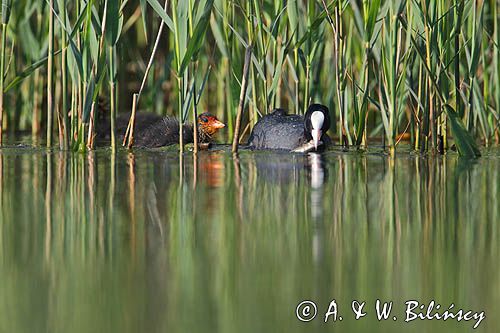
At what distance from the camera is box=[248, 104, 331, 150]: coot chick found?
743 centimetres

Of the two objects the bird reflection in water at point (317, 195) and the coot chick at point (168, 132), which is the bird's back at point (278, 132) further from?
the coot chick at point (168, 132)

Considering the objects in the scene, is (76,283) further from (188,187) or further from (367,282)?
(188,187)

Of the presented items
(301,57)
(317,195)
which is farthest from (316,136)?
(317,195)

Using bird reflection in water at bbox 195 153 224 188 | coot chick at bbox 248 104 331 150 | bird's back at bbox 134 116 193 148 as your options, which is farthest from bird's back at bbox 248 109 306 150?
bird's back at bbox 134 116 193 148

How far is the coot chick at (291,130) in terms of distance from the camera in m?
7.43

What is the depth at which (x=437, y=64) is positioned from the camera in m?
6.66

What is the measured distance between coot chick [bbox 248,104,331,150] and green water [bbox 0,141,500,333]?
3.99ft

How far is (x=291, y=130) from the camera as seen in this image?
766cm

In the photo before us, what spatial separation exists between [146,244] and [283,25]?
3.59m

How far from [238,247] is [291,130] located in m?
3.84

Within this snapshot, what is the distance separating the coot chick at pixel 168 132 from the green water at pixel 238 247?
1.82 metres

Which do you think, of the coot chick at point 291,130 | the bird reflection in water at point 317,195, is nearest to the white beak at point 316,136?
the coot chick at point 291,130

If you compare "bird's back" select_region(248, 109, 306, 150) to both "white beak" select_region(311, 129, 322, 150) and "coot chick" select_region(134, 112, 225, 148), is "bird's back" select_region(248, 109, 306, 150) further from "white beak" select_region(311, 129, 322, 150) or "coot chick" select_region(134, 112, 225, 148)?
"coot chick" select_region(134, 112, 225, 148)

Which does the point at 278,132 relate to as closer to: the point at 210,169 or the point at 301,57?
the point at 301,57
